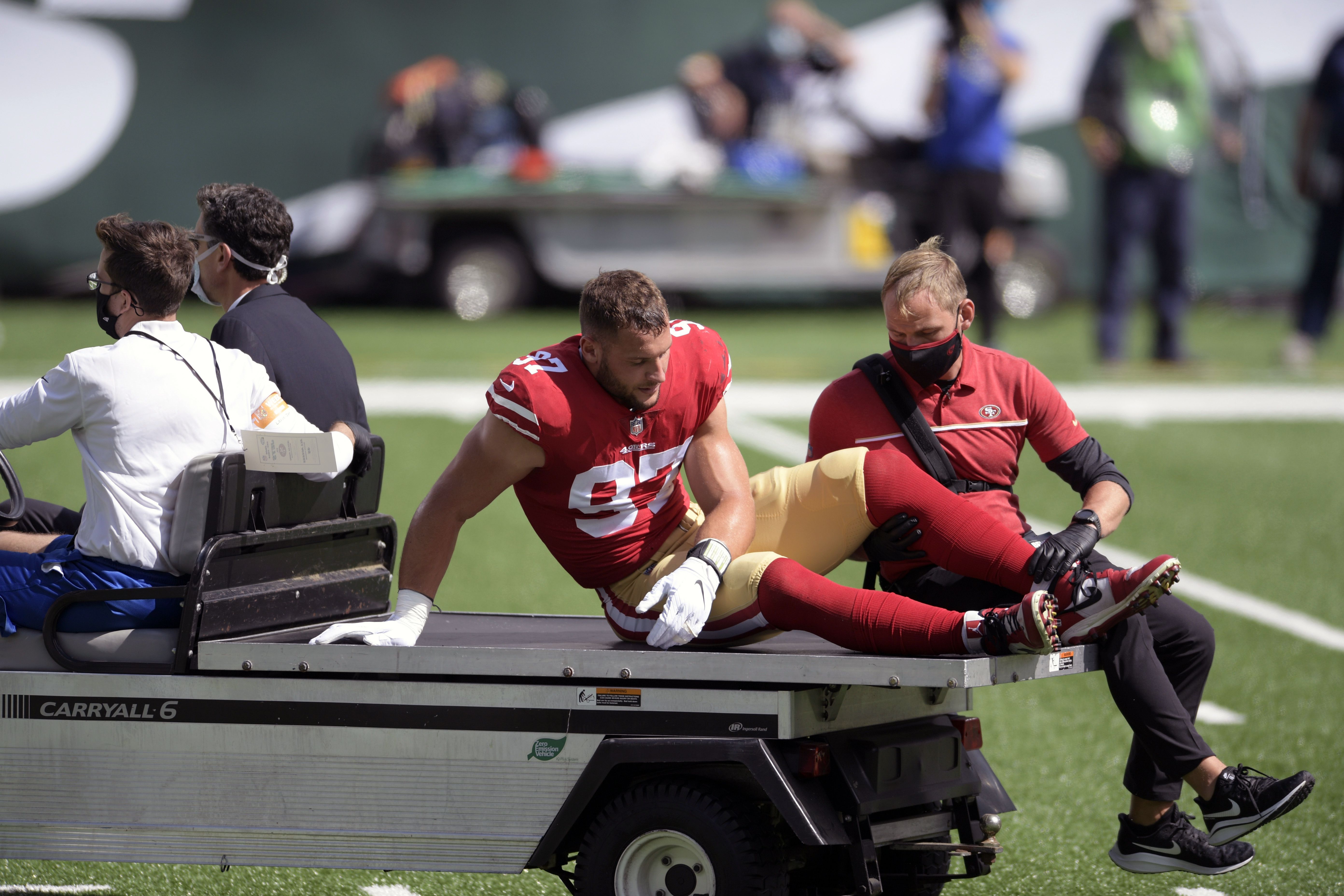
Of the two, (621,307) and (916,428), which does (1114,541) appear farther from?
(621,307)

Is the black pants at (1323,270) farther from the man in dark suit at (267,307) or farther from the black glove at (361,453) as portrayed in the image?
the black glove at (361,453)

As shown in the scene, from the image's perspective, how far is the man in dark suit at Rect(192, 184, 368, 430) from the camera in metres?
4.57

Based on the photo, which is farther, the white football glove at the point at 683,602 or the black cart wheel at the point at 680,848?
the white football glove at the point at 683,602

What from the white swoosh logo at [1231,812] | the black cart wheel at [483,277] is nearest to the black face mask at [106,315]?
the white swoosh logo at [1231,812]

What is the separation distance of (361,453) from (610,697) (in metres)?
1.17

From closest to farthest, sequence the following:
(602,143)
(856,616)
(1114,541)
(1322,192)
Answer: (856,616), (1114,541), (1322,192), (602,143)

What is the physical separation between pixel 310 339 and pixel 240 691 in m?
1.16

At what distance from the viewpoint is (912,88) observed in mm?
20531

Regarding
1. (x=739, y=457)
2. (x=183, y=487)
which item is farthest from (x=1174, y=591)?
(x=183, y=487)

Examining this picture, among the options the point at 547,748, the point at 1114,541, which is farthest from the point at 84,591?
the point at 1114,541

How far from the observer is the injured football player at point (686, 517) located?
3.88m

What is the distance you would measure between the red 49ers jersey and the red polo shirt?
0.38m

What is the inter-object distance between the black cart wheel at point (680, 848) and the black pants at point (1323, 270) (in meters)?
11.9

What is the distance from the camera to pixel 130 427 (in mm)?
4035
